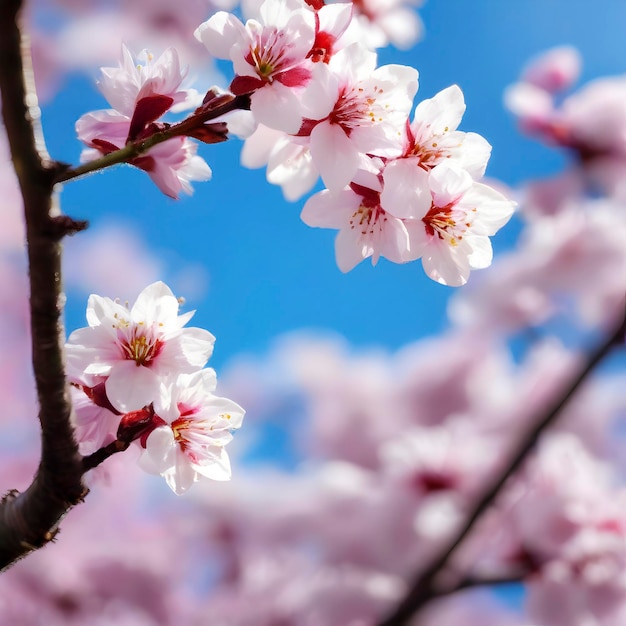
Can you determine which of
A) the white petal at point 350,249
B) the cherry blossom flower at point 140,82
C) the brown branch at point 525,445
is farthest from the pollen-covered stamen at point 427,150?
the brown branch at point 525,445

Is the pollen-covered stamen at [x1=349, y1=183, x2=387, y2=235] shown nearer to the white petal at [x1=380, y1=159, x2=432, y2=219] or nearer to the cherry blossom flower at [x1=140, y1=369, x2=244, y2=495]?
the white petal at [x1=380, y1=159, x2=432, y2=219]

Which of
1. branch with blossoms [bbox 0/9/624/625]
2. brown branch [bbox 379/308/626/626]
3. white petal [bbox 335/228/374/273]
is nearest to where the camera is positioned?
branch with blossoms [bbox 0/9/624/625]

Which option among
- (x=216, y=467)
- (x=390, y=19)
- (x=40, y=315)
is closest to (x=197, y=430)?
(x=216, y=467)

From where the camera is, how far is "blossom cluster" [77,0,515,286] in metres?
0.60

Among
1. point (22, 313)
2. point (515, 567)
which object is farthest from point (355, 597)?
point (22, 313)

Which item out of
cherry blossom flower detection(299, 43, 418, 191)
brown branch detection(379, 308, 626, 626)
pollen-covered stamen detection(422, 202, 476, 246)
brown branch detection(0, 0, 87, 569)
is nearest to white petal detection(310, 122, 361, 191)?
cherry blossom flower detection(299, 43, 418, 191)

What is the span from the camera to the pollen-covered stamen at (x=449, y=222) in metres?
0.67

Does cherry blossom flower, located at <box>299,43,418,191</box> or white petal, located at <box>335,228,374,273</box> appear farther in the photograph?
white petal, located at <box>335,228,374,273</box>

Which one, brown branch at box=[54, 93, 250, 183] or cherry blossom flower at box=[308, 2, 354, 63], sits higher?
cherry blossom flower at box=[308, 2, 354, 63]

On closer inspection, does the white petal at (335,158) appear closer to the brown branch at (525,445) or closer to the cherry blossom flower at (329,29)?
the cherry blossom flower at (329,29)

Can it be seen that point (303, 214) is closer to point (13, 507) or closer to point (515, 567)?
point (13, 507)

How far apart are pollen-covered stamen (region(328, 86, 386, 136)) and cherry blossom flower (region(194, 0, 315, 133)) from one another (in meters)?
0.04

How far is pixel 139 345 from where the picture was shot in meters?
0.63

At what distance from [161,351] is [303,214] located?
18 centimetres
